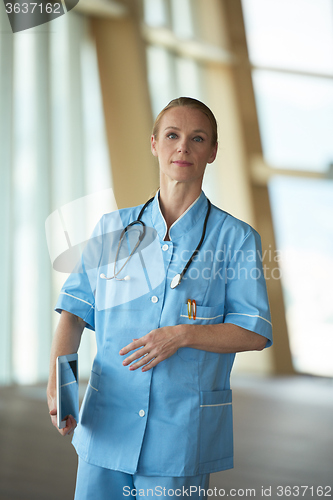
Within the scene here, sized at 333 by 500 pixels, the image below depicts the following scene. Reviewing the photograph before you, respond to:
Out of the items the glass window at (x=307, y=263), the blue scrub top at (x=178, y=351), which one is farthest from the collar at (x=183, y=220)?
the glass window at (x=307, y=263)

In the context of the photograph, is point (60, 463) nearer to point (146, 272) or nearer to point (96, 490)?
point (96, 490)

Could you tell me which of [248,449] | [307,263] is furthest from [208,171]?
[248,449]

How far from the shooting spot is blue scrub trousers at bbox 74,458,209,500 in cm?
94

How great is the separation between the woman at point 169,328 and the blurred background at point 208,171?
39.8 inches

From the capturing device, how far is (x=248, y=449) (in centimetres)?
234

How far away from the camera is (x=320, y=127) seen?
3.66 metres

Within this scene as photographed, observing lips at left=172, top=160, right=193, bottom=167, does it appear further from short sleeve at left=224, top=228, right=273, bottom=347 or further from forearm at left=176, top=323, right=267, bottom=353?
forearm at left=176, top=323, right=267, bottom=353

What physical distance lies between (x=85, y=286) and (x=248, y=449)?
5.47ft

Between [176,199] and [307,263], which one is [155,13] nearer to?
[307,263]

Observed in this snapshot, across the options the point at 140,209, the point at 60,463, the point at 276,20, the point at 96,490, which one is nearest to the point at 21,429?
the point at 60,463

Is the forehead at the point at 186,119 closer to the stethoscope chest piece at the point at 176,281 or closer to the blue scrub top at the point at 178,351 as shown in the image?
the blue scrub top at the point at 178,351

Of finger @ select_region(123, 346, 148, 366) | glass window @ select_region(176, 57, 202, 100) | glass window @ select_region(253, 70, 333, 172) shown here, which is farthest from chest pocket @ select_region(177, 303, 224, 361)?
glass window @ select_region(253, 70, 333, 172)

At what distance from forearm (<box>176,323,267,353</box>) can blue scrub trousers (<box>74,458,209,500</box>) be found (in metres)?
0.28

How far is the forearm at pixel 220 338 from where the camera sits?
3.02ft
